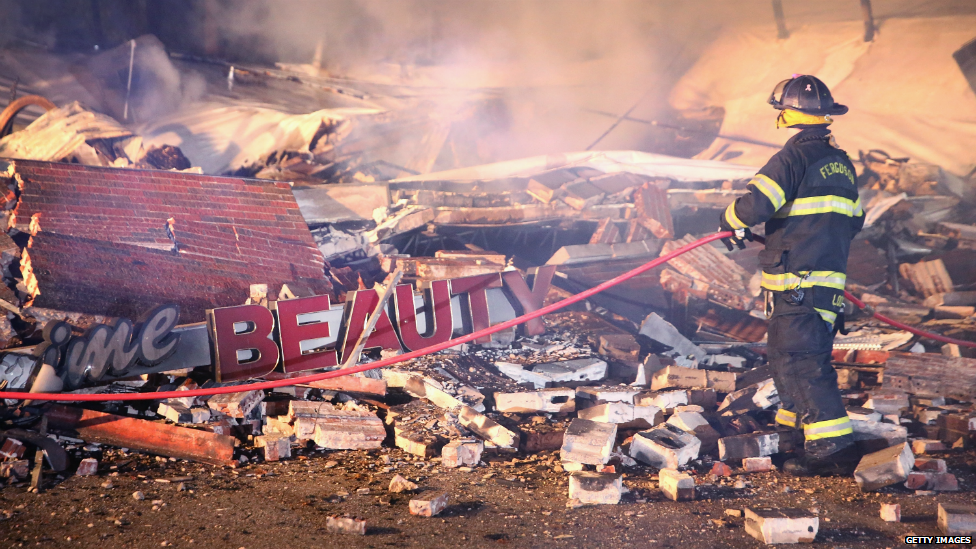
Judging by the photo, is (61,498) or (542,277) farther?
(542,277)

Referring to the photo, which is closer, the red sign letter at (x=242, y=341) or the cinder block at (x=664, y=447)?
the cinder block at (x=664, y=447)

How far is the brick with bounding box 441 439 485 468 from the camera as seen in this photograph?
383 cm

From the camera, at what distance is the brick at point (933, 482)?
3.57 m

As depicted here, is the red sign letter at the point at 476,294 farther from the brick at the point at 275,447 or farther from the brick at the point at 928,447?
the brick at the point at 928,447

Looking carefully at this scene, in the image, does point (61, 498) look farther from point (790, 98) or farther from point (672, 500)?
point (790, 98)

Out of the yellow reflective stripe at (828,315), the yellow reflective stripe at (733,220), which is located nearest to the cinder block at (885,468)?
the yellow reflective stripe at (828,315)

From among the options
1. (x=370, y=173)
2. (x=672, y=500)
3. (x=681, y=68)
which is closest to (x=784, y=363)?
(x=672, y=500)

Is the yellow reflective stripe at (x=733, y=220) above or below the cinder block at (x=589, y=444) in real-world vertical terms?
above

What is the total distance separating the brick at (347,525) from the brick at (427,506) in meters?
0.30

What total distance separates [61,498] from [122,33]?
14.6 m

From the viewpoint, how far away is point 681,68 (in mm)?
14914

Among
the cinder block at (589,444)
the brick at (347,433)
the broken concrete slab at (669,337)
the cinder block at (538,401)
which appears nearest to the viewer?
the cinder block at (589,444)

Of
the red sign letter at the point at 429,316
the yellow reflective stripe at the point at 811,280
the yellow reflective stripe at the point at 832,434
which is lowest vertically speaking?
the yellow reflective stripe at the point at 832,434

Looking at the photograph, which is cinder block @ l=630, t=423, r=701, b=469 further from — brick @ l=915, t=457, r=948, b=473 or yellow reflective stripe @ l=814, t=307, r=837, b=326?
brick @ l=915, t=457, r=948, b=473
